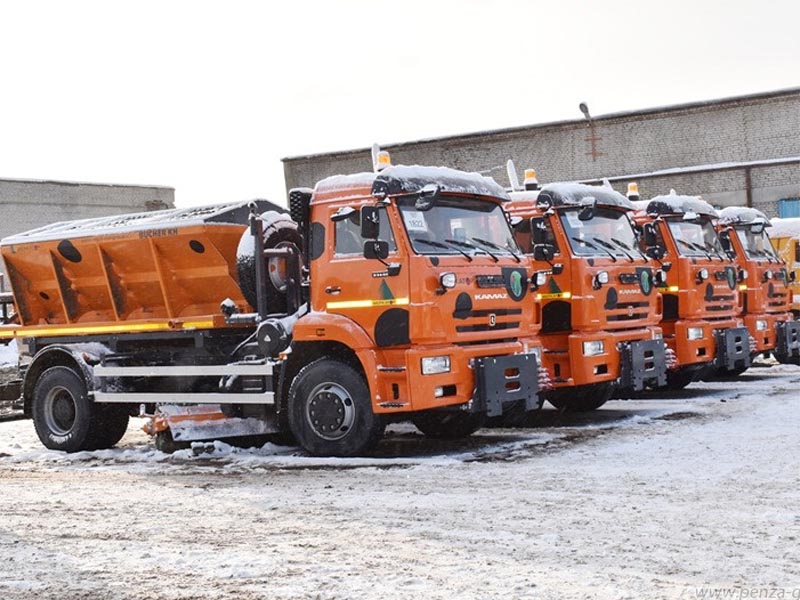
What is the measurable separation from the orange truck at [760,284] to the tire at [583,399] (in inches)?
158

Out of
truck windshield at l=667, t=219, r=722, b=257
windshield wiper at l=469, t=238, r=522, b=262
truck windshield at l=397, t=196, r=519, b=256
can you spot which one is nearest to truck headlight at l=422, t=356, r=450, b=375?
truck windshield at l=397, t=196, r=519, b=256

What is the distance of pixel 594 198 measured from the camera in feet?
44.0

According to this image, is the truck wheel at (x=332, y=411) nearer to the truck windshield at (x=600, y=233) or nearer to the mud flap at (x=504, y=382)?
the mud flap at (x=504, y=382)

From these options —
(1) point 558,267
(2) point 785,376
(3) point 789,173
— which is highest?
(3) point 789,173

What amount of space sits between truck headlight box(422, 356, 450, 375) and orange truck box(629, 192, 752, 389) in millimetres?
5541

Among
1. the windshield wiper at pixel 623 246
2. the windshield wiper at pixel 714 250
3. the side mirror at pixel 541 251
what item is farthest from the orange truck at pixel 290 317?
the windshield wiper at pixel 714 250

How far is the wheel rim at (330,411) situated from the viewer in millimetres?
10742

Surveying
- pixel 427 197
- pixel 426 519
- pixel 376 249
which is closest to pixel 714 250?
pixel 427 197

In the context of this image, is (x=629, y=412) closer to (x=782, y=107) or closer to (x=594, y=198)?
(x=594, y=198)

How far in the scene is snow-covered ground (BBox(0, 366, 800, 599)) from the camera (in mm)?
6012

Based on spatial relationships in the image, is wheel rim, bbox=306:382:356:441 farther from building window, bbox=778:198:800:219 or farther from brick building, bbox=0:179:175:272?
brick building, bbox=0:179:175:272

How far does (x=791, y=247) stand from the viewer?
68.3 ft

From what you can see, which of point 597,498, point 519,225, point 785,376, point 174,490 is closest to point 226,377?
point 174,490

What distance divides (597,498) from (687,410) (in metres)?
6.24
